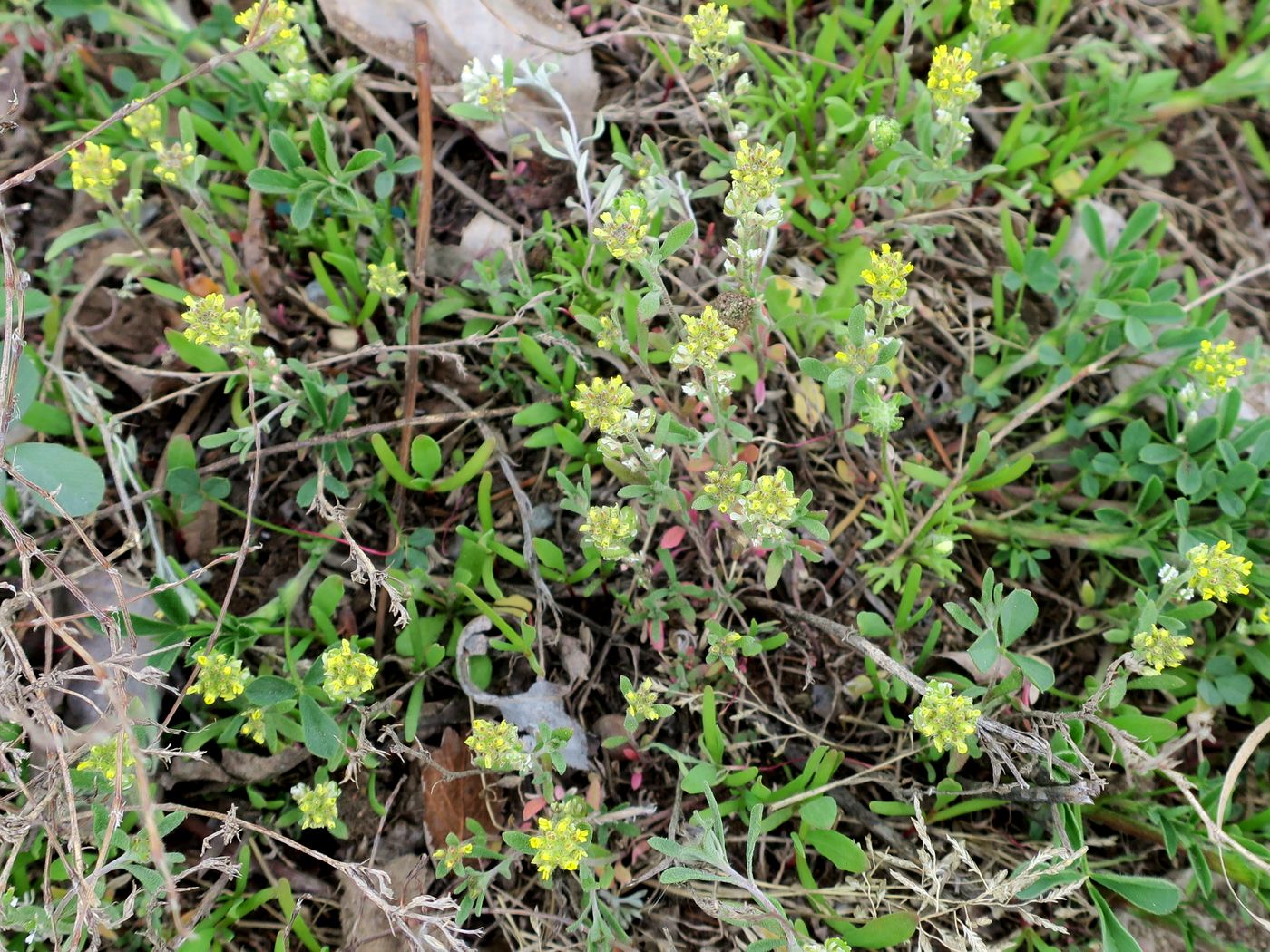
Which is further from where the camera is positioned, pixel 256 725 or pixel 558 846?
pixel 256 725

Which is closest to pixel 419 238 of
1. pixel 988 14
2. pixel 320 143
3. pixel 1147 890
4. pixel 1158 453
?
pixel 320 143

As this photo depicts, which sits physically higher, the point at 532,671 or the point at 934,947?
the point at 532,671

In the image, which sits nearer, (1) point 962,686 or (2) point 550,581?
(1) point 962,686

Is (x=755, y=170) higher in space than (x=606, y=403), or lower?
higher

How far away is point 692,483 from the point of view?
9.23 ft

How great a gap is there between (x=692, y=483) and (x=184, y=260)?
189cm

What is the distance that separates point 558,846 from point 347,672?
651 mm

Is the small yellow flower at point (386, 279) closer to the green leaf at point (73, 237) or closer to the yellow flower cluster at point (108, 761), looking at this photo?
the green leaf at point (73, 237)

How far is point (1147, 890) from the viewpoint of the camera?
2.34 metres

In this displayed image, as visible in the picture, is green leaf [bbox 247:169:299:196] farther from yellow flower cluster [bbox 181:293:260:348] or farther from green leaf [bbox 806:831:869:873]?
green leaf [bbox 806:831:869:873]

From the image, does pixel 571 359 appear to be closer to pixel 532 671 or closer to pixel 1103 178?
pixel 532 671

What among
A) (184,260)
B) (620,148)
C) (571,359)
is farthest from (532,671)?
(184,260)

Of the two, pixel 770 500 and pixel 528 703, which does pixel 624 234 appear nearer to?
pixel 770 500

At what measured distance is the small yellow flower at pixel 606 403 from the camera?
87.2 inches
